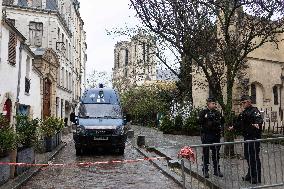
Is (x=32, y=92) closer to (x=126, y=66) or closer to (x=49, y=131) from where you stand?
(x=49, y=131)

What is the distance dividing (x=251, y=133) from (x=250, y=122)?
260 millimetres

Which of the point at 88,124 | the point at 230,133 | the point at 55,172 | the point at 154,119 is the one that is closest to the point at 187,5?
the point at 230,133

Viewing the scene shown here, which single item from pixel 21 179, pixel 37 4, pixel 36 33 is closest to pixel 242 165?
pixel 21 179

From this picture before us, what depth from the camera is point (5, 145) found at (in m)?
9.22

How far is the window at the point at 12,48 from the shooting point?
1608 cm

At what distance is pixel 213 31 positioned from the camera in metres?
16.5

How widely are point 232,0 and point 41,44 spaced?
20868 mm

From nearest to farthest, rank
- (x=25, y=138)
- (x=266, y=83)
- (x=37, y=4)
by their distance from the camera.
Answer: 1. (x=25, y=138)
2. (x=266, y=83)
3. (x=37, y=4)

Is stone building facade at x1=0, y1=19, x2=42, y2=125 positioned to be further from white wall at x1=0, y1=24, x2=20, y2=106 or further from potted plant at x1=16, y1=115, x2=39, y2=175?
potted plant at x1=16, y1=115, x2=39, y2=175

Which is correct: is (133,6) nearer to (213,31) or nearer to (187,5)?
(187,5)

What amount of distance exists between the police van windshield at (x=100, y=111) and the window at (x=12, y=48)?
3661 mm

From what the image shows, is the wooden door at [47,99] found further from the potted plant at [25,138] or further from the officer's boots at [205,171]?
the officer's boots at [205,171]

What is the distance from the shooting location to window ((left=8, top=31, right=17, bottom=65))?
16078 millimetres

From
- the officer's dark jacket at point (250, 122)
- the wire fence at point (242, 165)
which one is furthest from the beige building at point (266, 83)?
the wire fence at point (242, 165)
